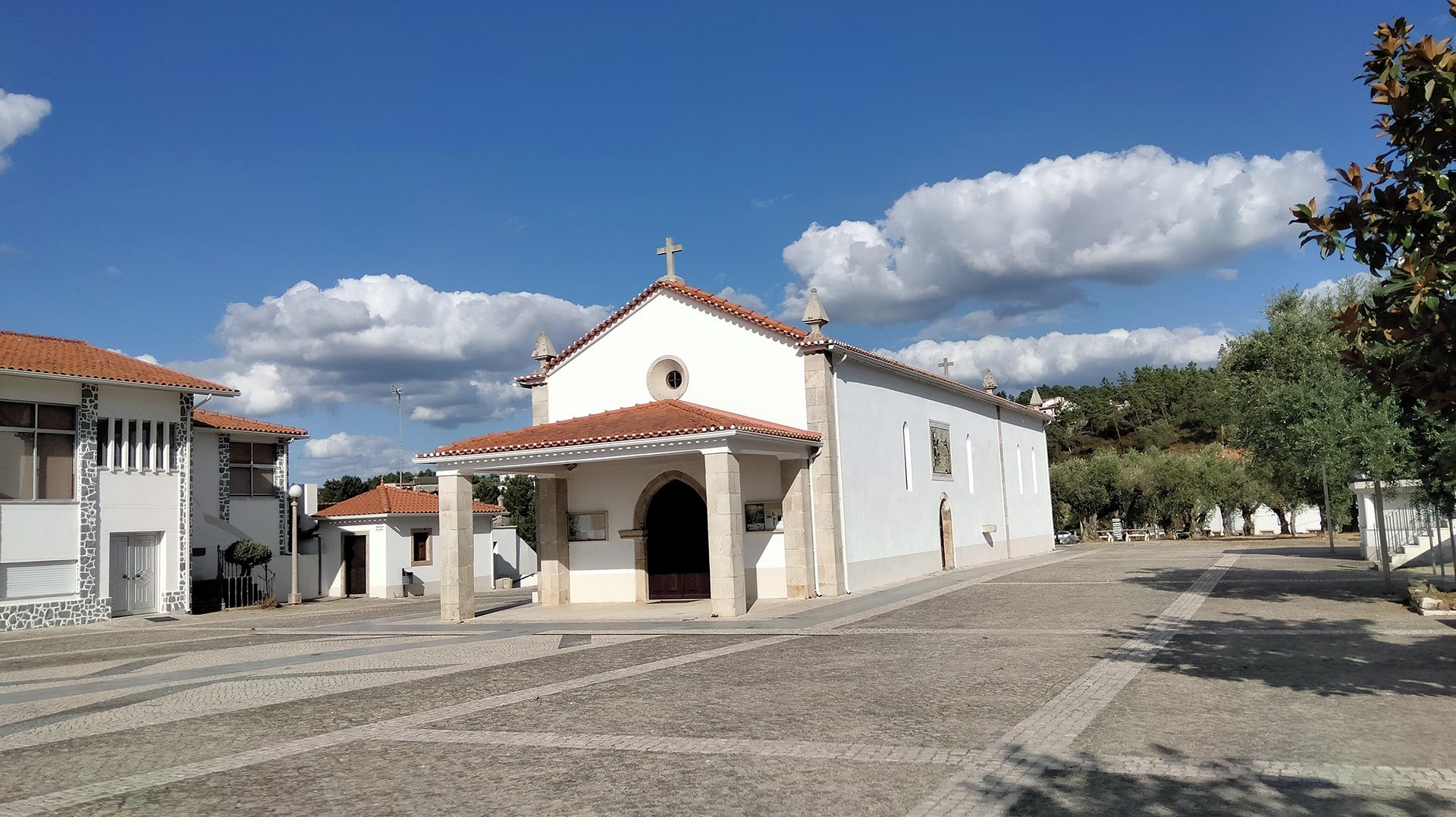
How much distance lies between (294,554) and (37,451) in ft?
24.4

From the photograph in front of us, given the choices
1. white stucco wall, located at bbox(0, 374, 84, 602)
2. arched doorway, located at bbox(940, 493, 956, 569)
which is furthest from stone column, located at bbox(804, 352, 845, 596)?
white stucco wall, located at bbox(0, 374, 84, 602)

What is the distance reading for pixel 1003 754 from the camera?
6.28m

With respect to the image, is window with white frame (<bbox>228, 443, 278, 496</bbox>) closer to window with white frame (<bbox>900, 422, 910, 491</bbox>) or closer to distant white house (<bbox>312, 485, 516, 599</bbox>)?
distant white house (<bbox>312, 485, 516, 599</bbox>)

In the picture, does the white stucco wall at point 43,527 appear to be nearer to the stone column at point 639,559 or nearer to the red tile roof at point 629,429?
the red tile roof at point 629,429

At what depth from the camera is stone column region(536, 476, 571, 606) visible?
70.4ft

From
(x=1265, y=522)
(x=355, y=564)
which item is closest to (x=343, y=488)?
(x=355, y=564)

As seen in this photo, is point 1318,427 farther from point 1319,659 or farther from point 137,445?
point 137,445

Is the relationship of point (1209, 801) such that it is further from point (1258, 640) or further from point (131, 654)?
point (131, 654)

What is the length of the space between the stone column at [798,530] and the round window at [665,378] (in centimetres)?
348

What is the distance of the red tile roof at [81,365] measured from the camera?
70.9ft

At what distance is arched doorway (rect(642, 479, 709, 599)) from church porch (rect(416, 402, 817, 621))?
0.9 inches

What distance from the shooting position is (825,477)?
19.6m

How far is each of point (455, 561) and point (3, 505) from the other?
423 inches

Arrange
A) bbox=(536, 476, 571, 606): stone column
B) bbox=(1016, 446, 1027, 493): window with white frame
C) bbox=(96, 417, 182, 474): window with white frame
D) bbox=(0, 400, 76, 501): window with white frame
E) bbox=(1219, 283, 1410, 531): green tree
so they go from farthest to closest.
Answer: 1. bbox=(1016, 446, 1027, 493): window with white frame
2. bbox=(96, 417, 182, 474): window with white frame
3. bbox=(536, 476, 571, 606): stone column
4. bbox=(0, 400, 76, 501): window with white frame
5. bbox=(1219, 283, 1410, 531): green tree
